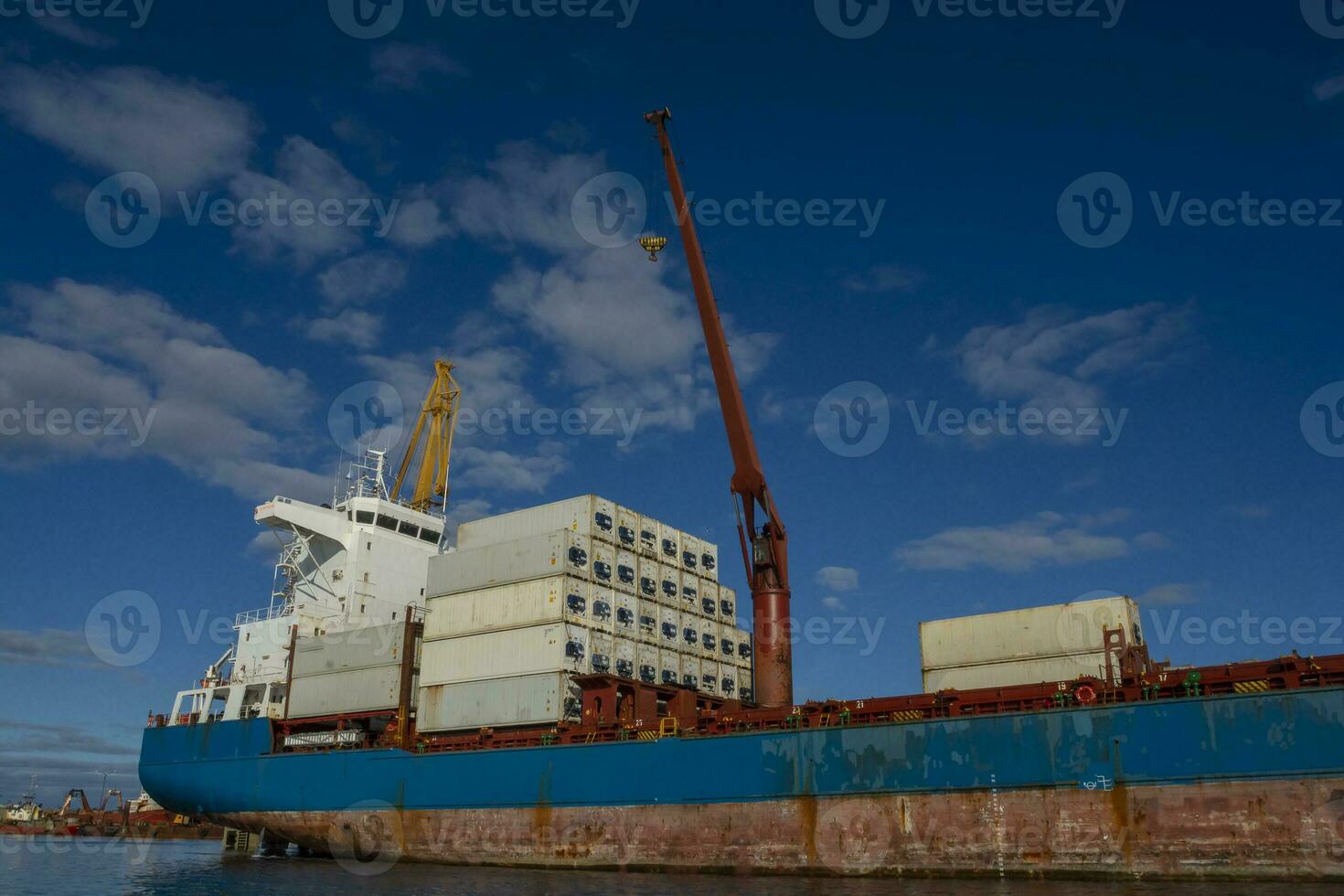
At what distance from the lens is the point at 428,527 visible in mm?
52688

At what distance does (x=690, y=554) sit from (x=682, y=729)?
11.7m

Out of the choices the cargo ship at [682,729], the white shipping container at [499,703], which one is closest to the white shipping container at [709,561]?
the cargo ship at [682,729]

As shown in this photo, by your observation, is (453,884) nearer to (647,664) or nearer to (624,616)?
(647,664)

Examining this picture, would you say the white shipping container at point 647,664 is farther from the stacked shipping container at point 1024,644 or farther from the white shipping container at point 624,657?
the stacked shipping container at point 1024,644

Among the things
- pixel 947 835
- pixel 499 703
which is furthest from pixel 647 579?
pixel 947 835

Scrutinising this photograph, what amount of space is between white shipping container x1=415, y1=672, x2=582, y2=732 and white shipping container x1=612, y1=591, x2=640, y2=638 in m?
3.39

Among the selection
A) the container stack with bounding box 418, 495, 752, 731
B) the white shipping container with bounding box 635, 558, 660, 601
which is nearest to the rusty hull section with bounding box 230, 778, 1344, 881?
the container stack with bounding box 418, 495, 752, 731

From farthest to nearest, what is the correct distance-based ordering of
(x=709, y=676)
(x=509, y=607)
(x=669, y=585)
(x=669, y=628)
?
(x=709, y=676)
(x=669, y=585)
(x=669, y=628)
(x=509, y=607)

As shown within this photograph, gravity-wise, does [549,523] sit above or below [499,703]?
above

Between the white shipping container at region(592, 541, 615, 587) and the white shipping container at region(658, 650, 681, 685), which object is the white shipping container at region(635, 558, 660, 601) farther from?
the white shipping container at region(658, 650, 681, 685)

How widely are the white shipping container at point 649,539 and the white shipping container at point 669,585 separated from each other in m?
0.68

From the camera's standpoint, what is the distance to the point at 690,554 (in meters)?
43.0

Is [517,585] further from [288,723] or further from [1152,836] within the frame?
[1152,836]

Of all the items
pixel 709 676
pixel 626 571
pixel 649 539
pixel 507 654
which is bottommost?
pixel 709 676
